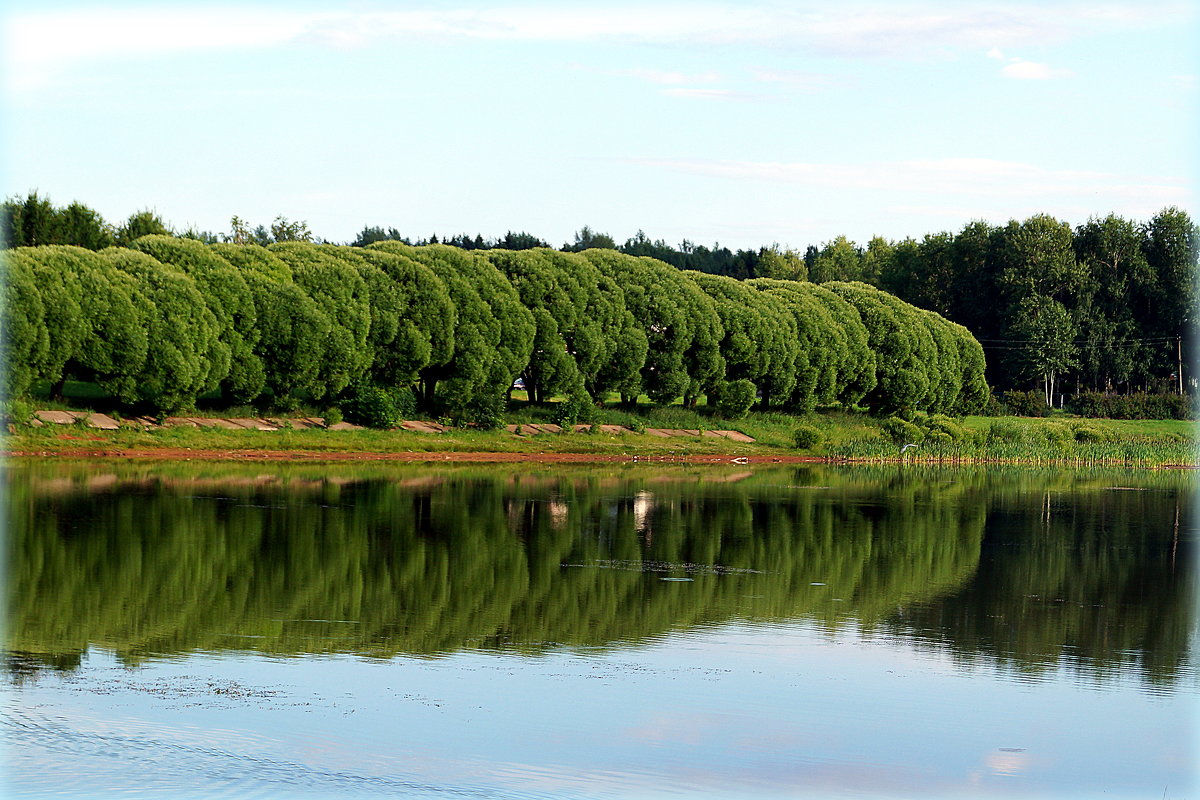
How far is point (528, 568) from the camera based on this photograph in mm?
23812

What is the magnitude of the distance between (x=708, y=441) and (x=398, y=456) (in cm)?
1580

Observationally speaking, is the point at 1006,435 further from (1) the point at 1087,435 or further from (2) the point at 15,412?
(2) the point at 15,412

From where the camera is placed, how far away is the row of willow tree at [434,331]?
152 ft

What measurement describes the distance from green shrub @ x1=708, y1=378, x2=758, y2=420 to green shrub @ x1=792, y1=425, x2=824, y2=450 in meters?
4.24

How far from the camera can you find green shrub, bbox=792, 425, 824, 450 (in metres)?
62.4

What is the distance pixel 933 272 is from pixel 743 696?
10996 cm

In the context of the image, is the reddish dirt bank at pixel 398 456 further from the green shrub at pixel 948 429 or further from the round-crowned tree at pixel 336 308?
the green shrub at pixel 948 429

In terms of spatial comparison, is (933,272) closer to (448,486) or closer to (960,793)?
(448,486)

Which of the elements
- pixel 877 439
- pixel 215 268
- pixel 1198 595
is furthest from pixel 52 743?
pixel 877 439

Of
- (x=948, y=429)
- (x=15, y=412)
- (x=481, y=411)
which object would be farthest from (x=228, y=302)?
(x=948, y=429)

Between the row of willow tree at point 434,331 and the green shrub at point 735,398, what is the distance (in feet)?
0.31

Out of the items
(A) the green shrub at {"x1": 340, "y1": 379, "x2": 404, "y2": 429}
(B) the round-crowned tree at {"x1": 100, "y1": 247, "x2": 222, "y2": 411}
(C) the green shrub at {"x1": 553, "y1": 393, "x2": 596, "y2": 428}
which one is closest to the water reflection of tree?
(A) the green shrub at {"x1": 340, "y1": 379, "x2": 404, "y2": 429}

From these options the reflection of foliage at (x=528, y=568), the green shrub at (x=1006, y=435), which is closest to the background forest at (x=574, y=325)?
the green shrub at (x=1006, y=435)

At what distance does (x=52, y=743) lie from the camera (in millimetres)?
11828
